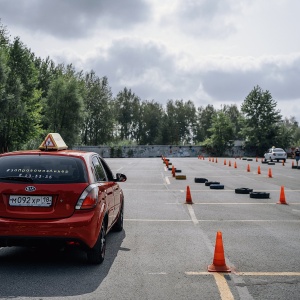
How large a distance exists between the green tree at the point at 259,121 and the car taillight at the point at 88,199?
90587mm

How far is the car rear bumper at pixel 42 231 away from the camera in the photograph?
19.5ft

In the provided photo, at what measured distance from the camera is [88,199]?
245 inches

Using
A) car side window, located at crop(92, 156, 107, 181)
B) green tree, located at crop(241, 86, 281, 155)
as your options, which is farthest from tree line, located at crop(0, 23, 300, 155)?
car side window, located at crop(92, 156, 107, 181)

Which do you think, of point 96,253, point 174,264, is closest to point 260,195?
point 174,264

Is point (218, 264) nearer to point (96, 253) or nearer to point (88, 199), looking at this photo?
point (96, 253)

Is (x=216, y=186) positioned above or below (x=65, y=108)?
below

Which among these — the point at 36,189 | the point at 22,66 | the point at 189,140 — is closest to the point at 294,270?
the point at 36,189

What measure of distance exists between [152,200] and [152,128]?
4476 inches

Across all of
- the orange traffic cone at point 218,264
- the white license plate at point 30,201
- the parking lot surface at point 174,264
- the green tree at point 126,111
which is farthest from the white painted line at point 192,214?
the green tree at point 126,111

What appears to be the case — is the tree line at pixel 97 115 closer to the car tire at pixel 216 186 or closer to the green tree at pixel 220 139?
the green tree at pixel 220 139

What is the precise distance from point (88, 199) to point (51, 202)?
460 mm

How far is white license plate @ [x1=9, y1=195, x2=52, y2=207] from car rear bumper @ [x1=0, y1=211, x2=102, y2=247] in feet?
0.72

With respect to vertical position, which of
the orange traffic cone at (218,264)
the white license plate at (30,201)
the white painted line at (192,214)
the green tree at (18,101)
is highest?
the green tree at (18,101)

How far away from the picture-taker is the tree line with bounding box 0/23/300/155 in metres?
51.2
